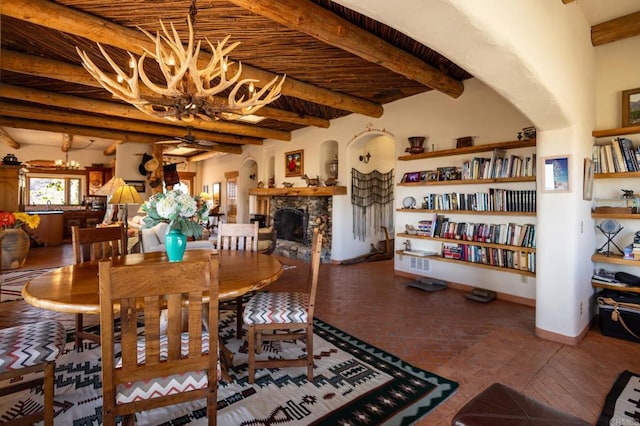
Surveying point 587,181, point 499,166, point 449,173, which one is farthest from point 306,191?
point 587,181

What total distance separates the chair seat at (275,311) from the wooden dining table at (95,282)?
18 centimetres

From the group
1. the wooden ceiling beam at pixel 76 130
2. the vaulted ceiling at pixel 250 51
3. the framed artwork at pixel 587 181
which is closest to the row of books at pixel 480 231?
the framed artwork at pixel 587 181

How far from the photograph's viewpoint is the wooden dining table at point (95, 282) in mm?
1525

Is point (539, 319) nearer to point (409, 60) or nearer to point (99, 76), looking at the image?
point (409, 60)

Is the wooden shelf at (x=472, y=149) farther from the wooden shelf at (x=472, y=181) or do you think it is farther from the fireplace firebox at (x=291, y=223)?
the fireplace firebox at (x=291, y=223)

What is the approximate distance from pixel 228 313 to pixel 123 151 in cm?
647

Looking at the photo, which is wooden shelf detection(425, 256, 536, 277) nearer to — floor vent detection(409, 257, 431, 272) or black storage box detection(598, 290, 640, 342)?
floor vent detection(409, 257, 431, 272)

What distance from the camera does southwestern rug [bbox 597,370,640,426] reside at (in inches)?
70.2

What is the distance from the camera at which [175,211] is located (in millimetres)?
2033

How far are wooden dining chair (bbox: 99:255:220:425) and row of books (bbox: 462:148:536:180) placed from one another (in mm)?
3751

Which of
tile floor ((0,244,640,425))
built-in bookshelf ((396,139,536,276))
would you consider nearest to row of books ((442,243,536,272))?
built-in bookshelf ((396,139,536,276))

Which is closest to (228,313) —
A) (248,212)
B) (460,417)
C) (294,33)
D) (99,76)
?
(99,76)

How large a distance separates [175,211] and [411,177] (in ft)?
12.3

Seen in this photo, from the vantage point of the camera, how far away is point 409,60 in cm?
341
